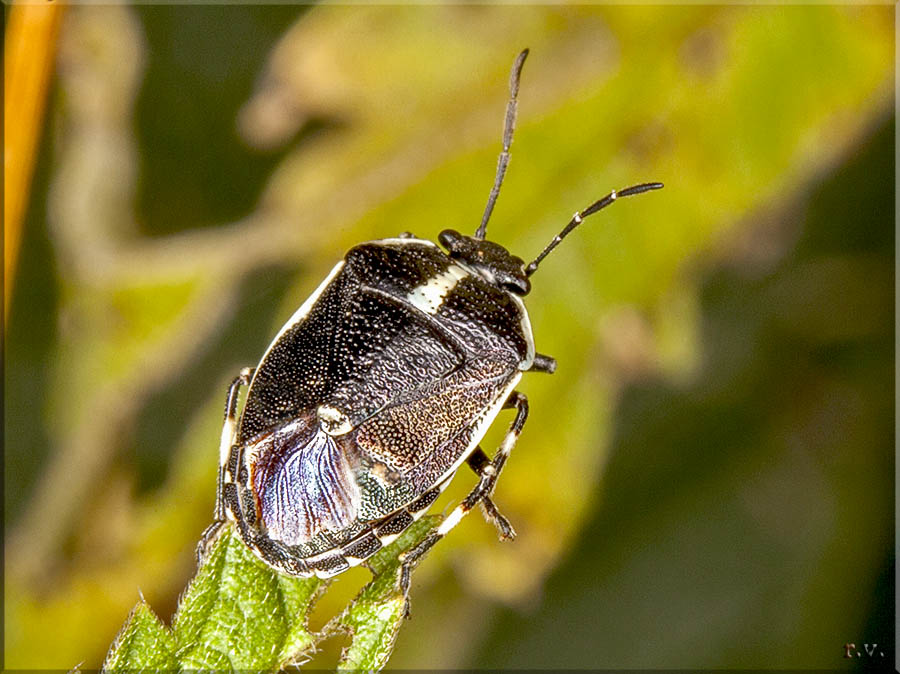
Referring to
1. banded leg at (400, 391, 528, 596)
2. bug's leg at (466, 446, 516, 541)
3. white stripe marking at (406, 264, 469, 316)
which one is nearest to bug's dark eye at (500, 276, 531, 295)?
white stripe marking at (406, 264, 469, 316)

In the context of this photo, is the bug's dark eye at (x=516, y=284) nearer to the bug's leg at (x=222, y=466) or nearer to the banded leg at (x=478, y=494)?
the banded leg at (x=478, y=494)

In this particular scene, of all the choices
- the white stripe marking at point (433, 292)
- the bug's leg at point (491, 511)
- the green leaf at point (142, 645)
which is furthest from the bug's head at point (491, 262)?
the green leaf at point (142, 645)

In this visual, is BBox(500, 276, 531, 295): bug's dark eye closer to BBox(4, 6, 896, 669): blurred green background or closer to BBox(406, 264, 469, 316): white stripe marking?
BBox(406, 264, 469, 316): white stripe marking

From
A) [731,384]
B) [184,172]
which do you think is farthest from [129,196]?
[731,384]

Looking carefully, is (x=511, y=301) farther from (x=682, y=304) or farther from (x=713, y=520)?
(x=713, y=520)

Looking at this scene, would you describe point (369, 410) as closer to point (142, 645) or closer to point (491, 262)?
point (491, 262)
